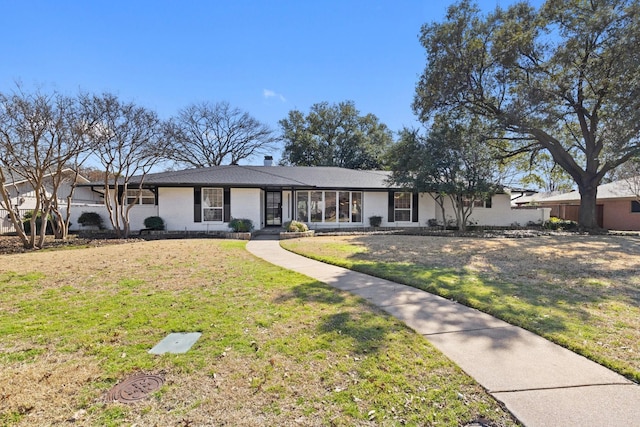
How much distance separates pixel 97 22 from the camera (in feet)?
35.6

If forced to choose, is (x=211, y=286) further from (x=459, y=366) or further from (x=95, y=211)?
(x=95, y=211)

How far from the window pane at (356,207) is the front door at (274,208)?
407 cm

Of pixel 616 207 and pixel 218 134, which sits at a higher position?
pixel 218 134

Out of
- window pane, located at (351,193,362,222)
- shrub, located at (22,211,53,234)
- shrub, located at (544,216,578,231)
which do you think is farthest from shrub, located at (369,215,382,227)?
shrub, located at (22,211,53,234)

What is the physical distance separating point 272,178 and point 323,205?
3090 millimetres

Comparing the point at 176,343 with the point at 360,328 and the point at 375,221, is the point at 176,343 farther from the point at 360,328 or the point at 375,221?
the point at 375,221

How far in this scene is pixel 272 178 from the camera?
17109mm

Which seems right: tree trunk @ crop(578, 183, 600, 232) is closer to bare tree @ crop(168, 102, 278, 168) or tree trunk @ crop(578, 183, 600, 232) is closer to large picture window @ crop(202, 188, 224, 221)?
large picture window @ crop(202, 188, 224, 221)

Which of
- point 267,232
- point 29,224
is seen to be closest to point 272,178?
point 267,232

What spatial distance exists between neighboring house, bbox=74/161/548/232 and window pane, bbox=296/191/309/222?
2.1 inches

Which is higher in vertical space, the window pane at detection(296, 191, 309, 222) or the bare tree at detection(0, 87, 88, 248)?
the bare tree at detection(0, 87, 88, 248)

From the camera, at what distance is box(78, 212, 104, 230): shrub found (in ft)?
51.0

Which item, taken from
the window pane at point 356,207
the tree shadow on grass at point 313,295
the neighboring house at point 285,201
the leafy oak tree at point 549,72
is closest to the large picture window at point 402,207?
the neighboring house at point 285,201

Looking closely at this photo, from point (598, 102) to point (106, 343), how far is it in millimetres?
21375
